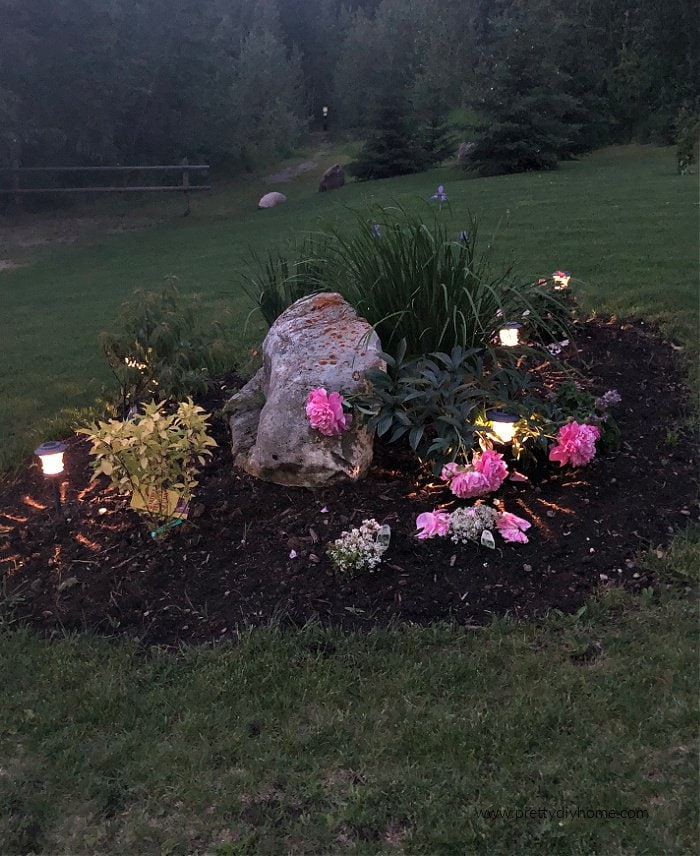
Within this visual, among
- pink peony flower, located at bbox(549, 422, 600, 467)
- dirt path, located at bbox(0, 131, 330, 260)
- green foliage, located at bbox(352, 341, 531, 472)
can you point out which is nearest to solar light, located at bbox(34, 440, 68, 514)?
green foliage, located at bbox(352, 341, 531, 472)

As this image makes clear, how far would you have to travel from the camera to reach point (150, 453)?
118 inches

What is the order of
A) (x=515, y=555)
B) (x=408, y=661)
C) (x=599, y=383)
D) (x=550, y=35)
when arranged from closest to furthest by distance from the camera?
(x=408, y=661), (x=515, y=555), (x=599, y=383), (x=550, y=35)

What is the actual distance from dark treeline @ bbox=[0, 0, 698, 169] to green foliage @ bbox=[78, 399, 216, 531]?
46.4 ft

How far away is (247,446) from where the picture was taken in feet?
11.7

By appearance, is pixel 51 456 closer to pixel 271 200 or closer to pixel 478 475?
pixel 478 475

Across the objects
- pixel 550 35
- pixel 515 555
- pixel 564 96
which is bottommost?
pixel 515 555

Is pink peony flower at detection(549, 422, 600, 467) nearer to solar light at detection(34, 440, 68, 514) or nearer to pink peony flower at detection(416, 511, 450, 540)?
pink peony flower at detection(416, 511, 450, 540)

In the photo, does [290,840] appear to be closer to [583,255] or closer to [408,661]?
[408,661]

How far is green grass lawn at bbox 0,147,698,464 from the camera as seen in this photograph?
550 cm

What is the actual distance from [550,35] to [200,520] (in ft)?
63.9

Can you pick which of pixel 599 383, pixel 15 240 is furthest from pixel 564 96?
pixel 599 383

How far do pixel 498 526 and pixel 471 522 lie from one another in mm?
106

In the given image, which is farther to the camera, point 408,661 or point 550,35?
point 550,35

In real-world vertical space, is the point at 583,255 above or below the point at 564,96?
below
